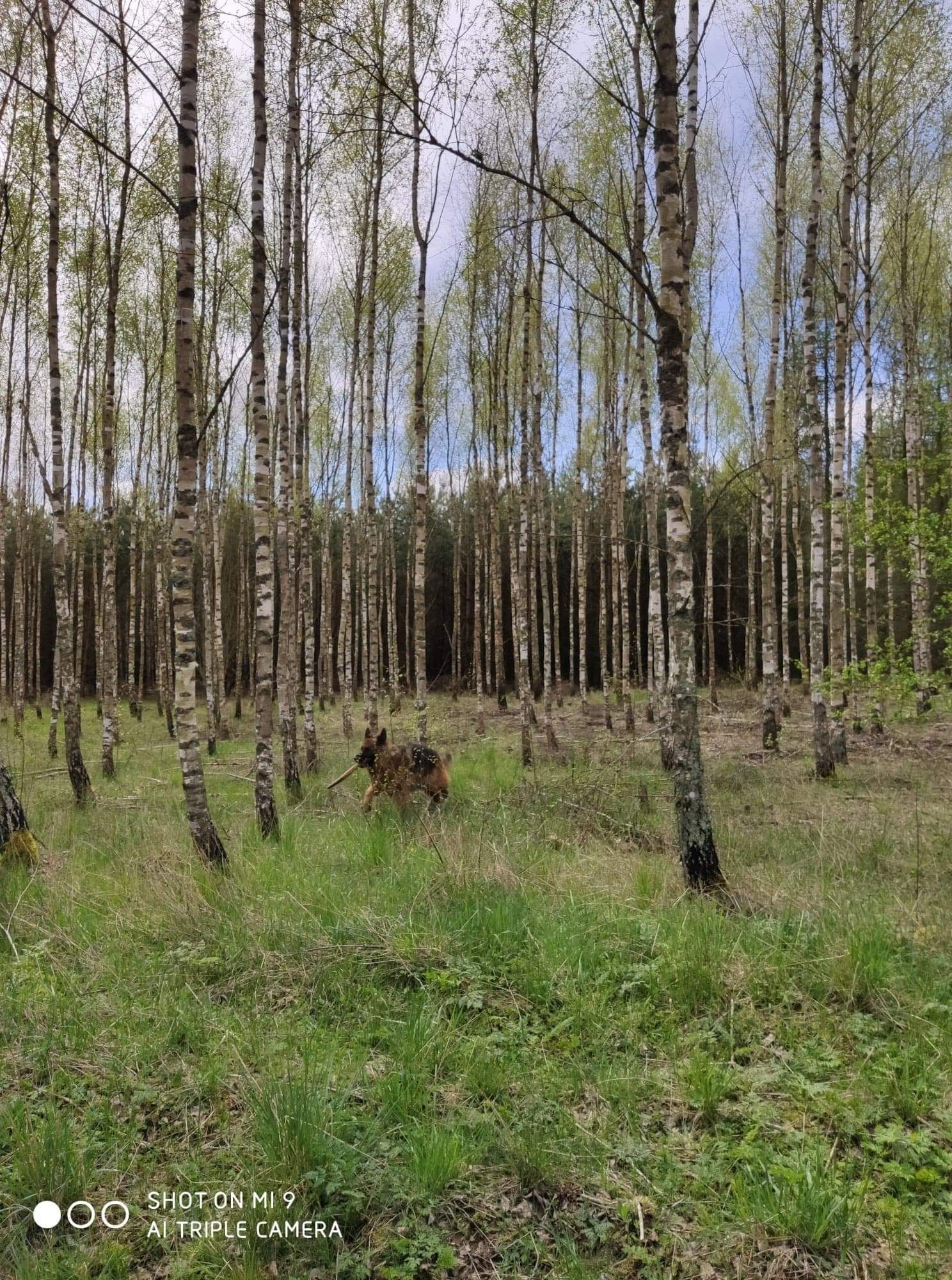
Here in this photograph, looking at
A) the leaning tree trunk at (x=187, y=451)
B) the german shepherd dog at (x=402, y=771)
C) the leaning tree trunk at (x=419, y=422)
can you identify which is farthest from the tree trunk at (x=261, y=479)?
the leaning tree trunk at (x=419, y=422)

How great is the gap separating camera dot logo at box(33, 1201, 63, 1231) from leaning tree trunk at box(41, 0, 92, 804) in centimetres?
A: 668

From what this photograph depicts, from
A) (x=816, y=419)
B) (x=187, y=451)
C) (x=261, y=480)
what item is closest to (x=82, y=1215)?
(x=187, y=451)

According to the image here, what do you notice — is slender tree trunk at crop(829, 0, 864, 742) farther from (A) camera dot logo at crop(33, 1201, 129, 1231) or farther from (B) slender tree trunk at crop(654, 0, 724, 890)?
(A) camera dot logo at crop(33, 1201, 129, 1231)

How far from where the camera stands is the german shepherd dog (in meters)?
6.95

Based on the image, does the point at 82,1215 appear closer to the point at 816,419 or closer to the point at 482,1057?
the point at 482,1057

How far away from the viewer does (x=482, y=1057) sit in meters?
2.92

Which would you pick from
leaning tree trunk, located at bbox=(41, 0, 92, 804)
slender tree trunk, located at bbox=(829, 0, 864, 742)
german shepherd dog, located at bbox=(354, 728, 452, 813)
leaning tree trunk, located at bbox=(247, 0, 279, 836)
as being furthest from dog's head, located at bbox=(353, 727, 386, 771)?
slender tree trunk, located at bbox=(829, 0, 864, 742)

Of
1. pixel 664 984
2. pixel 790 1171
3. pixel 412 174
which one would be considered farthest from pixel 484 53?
pixel 790 1171

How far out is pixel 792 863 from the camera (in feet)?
17.0

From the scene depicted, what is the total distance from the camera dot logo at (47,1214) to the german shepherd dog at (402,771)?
15.2 ft

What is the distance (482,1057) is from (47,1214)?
61.1 inches

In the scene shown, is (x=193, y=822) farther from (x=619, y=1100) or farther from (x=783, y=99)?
(x=783, y=99)

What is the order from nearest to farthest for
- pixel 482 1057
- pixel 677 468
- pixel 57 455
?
1. pixel 482 1057
2. pixel 677 468
3. pixel 57 455

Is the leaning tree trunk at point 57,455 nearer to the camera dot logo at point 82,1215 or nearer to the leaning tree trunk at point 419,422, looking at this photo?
the leaning tree trunk at point 419,422
